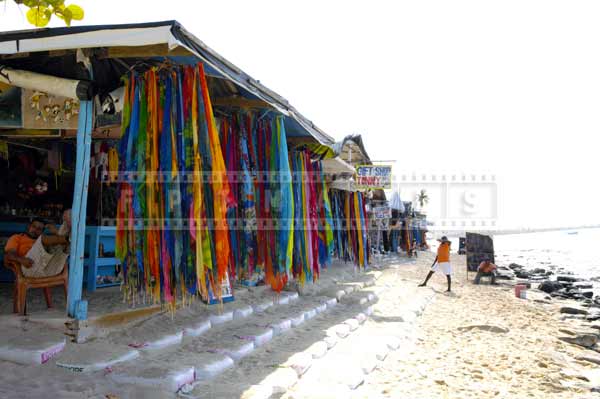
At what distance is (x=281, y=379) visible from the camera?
12.3ft

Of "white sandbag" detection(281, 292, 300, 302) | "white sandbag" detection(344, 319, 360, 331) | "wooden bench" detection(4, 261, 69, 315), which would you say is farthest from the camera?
"white sandbag" detection(281, 292, 300, 302)

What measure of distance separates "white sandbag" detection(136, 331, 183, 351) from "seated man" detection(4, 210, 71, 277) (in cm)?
139

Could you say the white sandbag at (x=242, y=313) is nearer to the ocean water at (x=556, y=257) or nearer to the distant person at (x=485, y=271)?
the distant person at (x=485, y=271)

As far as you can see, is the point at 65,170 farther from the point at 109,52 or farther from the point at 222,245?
the point at 222,245

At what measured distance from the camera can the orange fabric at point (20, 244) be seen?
4384 mm

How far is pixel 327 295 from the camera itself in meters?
7.59

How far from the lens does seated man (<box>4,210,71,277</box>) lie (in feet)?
14.1

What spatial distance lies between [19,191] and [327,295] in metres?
5.28

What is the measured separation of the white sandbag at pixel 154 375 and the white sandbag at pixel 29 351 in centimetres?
56

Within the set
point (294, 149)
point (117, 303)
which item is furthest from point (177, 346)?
point (294, 149)

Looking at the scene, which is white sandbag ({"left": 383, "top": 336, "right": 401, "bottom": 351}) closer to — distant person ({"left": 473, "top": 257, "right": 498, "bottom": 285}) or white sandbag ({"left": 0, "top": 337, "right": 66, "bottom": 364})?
white sandbag ({"left": 0, "top": 337, "right": 66, "bottom": 364})

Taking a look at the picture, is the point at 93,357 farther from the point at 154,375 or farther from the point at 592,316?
the point at 592,316

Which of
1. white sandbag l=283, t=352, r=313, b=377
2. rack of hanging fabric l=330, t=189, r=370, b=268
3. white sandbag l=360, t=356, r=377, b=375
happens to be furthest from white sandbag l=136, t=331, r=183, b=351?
rack of hanging fabric l=330, t=189, r=370, b=268

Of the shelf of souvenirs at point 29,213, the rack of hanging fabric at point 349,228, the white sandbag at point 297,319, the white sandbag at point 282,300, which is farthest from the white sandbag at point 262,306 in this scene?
the shelf of souvenirs at point 29,213
